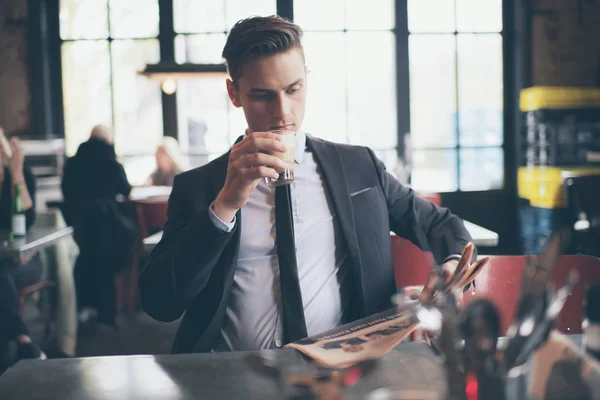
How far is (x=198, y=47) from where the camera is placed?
6621 millimetres

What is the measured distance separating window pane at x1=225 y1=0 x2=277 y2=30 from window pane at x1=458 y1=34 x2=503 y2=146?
2.19 metres

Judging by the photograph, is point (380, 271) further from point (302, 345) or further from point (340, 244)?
point (302, 345)

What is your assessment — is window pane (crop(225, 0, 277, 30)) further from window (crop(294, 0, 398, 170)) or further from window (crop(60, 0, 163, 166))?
window (crop(60, 0, 163, 166))

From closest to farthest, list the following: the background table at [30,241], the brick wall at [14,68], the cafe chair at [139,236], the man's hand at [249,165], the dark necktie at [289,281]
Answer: the man's hand at [249,165]
the dark necktie at [289,281]
the background table at [30,241]
the cafe chair at [139,236]
the brick wall at [14,68]

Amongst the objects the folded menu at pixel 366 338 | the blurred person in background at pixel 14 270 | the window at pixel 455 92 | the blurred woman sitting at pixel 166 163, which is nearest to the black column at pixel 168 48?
the blurred woman sitting at pixel 166 163

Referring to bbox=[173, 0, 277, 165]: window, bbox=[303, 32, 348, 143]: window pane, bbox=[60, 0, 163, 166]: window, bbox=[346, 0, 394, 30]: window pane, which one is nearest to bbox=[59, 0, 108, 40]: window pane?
bbox=[60, 0, 163, 166]: window

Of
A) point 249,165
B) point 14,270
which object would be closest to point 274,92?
point 249,165

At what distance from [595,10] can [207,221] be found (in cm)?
672

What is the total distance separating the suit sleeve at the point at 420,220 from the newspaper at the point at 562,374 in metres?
0.76

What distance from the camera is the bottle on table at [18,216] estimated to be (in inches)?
122

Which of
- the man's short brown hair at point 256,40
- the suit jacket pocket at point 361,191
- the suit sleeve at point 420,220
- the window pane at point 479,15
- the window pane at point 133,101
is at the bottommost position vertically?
the suit sleeve at point 420,220

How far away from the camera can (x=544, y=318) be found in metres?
0.61

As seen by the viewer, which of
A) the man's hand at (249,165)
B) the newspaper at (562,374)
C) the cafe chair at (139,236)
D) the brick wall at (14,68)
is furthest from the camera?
the brick wall at (14,68)

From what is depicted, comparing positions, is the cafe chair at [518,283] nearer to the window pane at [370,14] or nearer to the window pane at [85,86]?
the window pane at [370,14]
